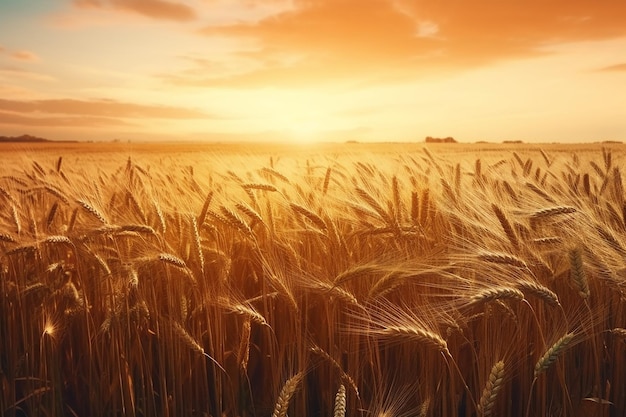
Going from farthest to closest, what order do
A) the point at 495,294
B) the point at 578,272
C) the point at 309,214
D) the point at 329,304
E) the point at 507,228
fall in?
1. the point at 309,214
2. the point at 329,304
3. the point at 507,228
4. the point at 578,272
5. the point at 495,294

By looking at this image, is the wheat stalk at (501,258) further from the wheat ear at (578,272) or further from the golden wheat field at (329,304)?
the wheat ear at (578,272)

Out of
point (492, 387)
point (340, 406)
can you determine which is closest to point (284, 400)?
point (340, 406)

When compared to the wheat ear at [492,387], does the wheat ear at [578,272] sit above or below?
above

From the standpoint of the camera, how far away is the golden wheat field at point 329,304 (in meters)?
1.97

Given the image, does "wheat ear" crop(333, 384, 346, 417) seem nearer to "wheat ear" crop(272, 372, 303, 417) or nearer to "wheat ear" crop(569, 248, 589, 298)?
"wheat ear" crop(272, 372, 303, 417)

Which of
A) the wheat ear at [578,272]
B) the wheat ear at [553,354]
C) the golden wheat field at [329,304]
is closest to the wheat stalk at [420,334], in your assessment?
the golden wheat field at [329,304]

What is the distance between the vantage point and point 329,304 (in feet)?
7.27

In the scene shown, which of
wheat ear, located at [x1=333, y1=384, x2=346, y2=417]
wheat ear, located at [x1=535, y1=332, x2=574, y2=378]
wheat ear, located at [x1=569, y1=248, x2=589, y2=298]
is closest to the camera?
wheat ear, located at [x1=333, y1=384, x2=346, y2=417]

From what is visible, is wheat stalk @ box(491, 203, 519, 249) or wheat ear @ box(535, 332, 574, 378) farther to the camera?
wheat stalk @ box(491, 203, 519, 249)

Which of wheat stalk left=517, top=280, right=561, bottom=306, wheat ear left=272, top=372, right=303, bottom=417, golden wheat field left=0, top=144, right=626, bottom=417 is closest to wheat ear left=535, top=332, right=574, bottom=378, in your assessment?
golden wheat field left=0, top=144, right=626, bottom=417

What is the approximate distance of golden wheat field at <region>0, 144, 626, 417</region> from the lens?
6.45 ft

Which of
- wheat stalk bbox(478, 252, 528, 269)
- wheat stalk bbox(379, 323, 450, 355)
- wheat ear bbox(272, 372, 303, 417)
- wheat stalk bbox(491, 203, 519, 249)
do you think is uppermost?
wheat stalk bbox(491, 203, 519, 249)

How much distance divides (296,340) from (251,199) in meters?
0.99

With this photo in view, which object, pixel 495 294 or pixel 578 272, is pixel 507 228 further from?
pixel 495 294
